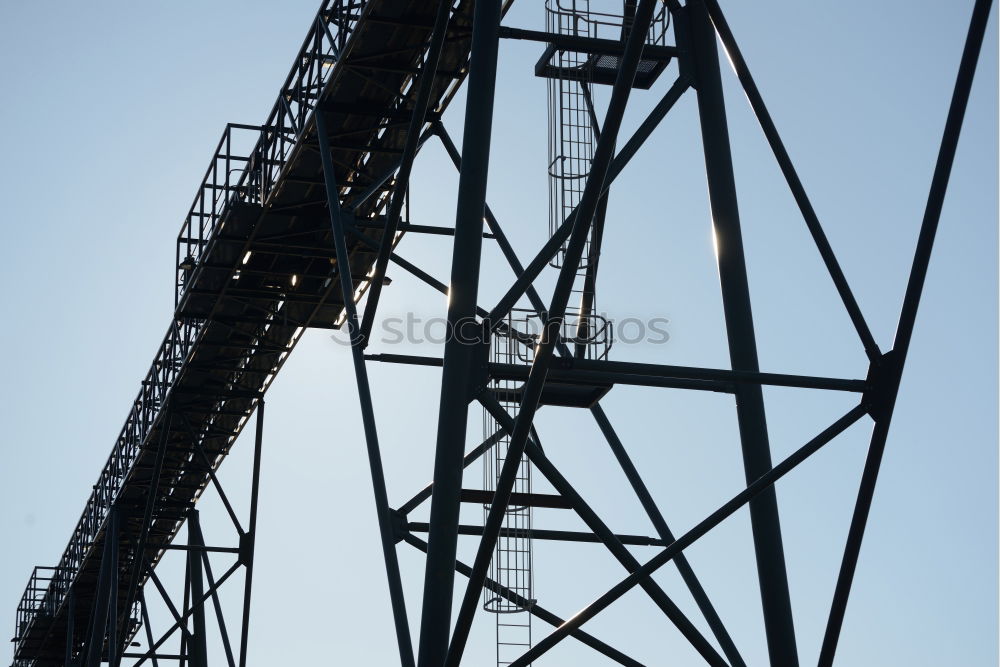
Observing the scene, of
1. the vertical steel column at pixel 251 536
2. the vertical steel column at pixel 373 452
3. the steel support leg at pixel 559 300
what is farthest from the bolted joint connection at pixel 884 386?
the vertical steel column at pixel 251 536

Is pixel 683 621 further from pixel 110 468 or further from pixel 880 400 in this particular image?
pixel 110 468

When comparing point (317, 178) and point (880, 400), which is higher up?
point (317, 178)

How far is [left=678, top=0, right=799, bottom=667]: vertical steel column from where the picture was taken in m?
11.9

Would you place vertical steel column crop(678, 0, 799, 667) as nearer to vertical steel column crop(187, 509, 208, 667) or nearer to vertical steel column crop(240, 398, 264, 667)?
vertical steel column crop(240, 398, 264, 667)

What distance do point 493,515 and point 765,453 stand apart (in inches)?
120

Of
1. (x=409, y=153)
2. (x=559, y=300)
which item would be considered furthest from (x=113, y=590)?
(x=559, y=300)

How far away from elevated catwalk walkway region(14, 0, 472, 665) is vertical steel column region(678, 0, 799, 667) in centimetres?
448

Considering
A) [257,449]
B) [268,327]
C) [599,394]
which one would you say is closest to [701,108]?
[599,394]

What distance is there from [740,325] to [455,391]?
112 inches

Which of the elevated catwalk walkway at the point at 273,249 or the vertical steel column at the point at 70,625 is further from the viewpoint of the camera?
the vertical steel column at the point at 70,625

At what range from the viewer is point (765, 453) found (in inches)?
483

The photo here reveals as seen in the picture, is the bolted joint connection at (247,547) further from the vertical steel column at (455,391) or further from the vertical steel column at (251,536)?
the vertical steel column at (455,391)

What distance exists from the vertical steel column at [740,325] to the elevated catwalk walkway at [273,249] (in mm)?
4481

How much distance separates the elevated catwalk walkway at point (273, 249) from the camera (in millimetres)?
17359
